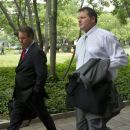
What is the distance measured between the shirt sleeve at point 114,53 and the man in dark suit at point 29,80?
1.18m

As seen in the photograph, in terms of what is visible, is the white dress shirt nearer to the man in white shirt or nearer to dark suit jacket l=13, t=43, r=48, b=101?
the man in white shirt

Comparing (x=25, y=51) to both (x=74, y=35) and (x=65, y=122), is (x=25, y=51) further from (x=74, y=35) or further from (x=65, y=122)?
(x=74, y=35)

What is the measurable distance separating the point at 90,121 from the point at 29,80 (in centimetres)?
124

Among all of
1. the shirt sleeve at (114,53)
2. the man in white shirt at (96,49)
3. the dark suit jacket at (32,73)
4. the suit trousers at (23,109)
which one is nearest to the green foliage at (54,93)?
the suit trousers at (23,109)

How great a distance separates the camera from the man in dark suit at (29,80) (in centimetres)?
468

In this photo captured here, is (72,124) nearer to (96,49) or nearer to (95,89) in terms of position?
(95,89)

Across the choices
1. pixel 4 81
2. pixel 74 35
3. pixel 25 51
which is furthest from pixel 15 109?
pixel 74 35

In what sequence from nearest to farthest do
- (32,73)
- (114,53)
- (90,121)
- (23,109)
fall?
(114,53)
(90,121)
(32,73)
(23,109)

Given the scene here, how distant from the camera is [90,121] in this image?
3836 millimetres

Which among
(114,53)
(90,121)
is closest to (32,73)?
(90,121)

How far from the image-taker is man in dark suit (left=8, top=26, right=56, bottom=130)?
4.68m

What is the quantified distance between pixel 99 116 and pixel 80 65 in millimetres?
591

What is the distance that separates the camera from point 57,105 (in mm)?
7328

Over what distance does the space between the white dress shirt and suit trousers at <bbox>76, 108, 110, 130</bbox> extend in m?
0.49
